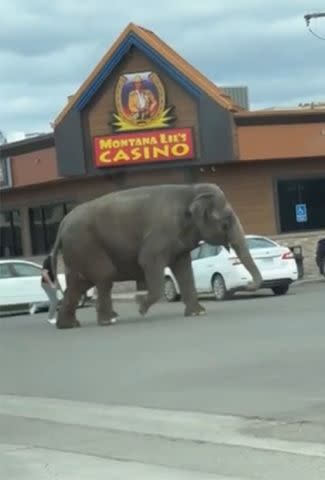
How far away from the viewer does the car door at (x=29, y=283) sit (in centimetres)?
2634

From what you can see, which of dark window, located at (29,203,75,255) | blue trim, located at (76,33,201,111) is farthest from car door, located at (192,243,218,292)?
dark window, located at (29,203,75,255)

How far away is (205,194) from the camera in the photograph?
1984 centimetres

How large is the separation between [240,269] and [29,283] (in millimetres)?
5310

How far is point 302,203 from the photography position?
3447cm

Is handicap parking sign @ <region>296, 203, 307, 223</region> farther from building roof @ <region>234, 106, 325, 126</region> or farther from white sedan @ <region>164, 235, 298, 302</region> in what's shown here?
white sedan @ <region>164, 235, 298, 302</region>

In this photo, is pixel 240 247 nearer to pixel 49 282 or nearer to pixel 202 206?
pixel 202 206

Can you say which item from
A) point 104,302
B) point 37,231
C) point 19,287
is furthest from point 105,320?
point 37,231

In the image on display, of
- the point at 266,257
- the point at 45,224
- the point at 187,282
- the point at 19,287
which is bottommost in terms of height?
the point at 19,287

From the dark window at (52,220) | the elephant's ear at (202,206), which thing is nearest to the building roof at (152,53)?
the dark window at (52,220)

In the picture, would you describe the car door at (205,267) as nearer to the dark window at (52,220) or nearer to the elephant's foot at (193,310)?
the elephant's foot at (193,310)

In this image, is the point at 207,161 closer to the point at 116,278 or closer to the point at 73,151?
the point at 73,151

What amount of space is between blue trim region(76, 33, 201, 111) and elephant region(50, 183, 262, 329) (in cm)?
1257

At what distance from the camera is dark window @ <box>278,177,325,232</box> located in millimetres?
34156

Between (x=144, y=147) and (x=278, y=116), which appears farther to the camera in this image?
(x=144, y=147)
